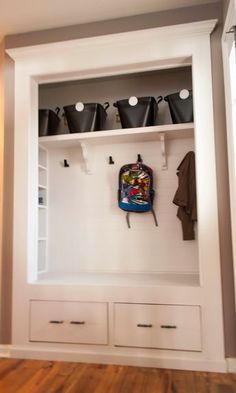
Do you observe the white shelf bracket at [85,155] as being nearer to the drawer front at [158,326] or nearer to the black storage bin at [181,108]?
the black storage bin at [181,108]

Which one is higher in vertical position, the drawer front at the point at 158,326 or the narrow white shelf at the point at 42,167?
the narrow white shelf at the point at 42,167

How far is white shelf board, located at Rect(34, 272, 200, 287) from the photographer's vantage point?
234 cm

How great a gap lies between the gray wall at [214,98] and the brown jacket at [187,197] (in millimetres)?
440

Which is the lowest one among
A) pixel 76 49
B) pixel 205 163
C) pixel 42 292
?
pixel 42 292

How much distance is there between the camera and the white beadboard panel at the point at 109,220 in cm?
283

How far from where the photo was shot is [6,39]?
2635 millimetres

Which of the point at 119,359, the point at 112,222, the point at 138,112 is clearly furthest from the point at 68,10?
the point at 119,359

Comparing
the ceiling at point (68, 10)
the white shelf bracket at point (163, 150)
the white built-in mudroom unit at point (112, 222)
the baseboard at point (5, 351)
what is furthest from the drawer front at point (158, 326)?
A: the ceiling at point (68, 10)

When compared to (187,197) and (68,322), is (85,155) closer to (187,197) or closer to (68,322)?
(187,197)

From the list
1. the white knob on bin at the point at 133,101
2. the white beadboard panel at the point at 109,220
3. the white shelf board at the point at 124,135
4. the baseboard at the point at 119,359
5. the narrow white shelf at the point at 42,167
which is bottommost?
the baseboard at the point at 119,359

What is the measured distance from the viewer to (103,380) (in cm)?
199

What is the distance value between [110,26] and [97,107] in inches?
24.6

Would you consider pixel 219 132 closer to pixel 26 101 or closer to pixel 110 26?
pixel 110 26

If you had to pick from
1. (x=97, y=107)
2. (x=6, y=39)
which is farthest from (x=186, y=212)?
(x=6, y=39)
